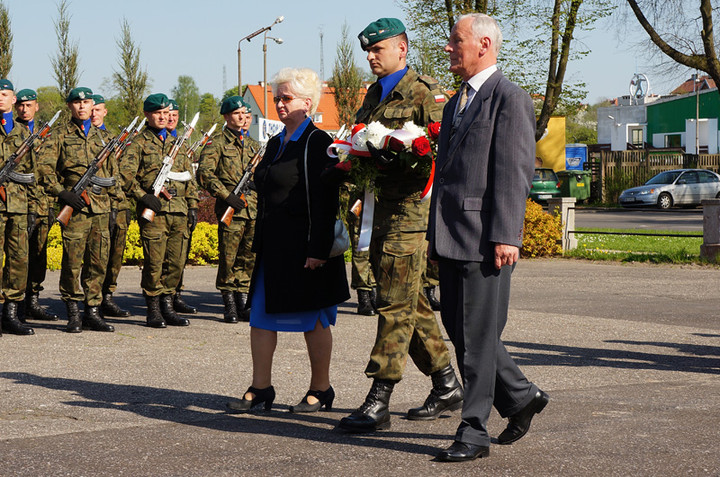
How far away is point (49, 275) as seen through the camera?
50.0 feet

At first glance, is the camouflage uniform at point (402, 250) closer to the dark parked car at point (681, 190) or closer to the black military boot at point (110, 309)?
the black military boot at point (110, 309)

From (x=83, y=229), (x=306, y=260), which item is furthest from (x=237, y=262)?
(x=306, y=260)

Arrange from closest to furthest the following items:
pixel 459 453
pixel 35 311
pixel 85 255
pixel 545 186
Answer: pixel 459 453 < pixel 85 255 < pixel 35 311 < pixel 545 186

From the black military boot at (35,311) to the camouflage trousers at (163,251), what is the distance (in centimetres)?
103

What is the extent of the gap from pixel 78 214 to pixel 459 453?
5.82 metres

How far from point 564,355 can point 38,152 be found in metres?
5.09

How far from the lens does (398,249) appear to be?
553 centimetres

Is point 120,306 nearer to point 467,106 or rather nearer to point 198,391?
point 198,391

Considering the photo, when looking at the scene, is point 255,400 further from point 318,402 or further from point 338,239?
point 338,239

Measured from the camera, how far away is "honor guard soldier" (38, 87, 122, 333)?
9438 millimetres

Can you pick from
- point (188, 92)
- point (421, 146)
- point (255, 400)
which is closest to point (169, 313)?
point (255, 400)

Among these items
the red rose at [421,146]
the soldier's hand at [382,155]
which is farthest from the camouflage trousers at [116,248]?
the red rose at [421,146]

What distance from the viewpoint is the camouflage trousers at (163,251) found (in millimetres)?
9953

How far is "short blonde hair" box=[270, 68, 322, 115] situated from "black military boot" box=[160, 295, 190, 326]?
448 centimetres
